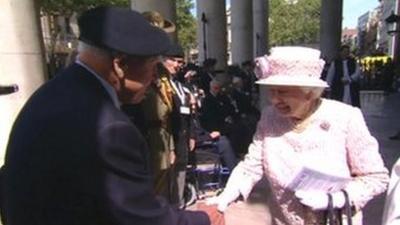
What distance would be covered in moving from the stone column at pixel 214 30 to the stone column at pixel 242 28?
2706 millimetres

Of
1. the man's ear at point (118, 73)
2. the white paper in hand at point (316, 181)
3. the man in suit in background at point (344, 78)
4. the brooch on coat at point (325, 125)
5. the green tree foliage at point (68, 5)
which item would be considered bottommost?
the man in suit in background at point (344, 78)

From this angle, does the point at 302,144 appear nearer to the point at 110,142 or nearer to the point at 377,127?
the point at 110,142

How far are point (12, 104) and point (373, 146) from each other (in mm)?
5646

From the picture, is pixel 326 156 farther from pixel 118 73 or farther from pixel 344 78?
pixel 344 78

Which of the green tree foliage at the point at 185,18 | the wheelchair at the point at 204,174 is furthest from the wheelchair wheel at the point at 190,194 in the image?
the green tree foliage at the point at 185,18

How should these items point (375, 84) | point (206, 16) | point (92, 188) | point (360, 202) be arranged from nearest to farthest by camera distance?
point (92, 188), point (360, 202), point (206, 16), point (375, 84)

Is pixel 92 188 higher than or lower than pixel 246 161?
higher

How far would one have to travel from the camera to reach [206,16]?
23.4 m

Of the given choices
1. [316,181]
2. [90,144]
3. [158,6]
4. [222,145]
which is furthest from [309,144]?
[158,6]

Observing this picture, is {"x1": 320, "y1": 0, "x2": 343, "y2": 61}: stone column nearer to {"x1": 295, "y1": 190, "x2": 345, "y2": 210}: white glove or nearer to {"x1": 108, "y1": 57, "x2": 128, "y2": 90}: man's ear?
{"x1": 295, "y1": 190, "x2": 345, "y2": 210}: white glove

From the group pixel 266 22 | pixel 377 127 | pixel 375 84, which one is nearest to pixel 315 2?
pixel 266 22

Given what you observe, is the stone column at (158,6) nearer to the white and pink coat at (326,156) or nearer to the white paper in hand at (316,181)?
the white and pink coat at (326,156)

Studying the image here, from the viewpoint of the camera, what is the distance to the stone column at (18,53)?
22.1 feet

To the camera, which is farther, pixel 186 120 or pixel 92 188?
pixel 186 120
